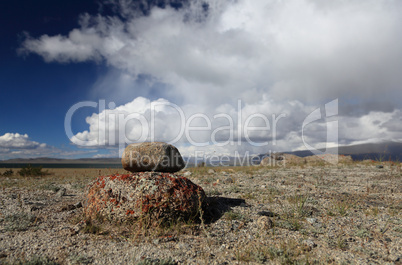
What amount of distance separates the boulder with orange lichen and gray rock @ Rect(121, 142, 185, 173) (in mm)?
2032

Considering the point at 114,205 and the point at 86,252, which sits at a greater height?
the point at 114,205

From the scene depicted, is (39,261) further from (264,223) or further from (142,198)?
(264,223)

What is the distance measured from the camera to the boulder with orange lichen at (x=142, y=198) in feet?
15.8

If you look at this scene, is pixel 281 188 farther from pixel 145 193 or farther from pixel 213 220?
pixel 145 193

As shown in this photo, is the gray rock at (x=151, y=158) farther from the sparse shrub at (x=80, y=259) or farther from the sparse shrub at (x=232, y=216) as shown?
the sparse shrub at (x=80, y=259)

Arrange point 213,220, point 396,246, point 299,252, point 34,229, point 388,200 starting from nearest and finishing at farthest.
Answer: point 299,252 < point 396,246 < point 34,229 < point 213,220 < point 388,200

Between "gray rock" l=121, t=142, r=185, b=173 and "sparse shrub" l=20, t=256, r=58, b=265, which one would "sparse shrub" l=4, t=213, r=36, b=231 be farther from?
"gray rock" l=121, t=142, r=185, b=173

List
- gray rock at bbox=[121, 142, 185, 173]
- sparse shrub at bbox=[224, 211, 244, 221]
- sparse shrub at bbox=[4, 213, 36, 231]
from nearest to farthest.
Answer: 1. sparse shrub at bbox=[4, 213, 36, 231]
2. sparse shrub at bbox=[224, 211, 244, 221]
3. gray rock at bbox=[121, 142, 185, 173]

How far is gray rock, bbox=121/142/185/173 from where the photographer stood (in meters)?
7.48

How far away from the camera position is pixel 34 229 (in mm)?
4707

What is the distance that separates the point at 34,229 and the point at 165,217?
2679mm

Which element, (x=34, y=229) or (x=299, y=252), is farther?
(x=34, y=229)

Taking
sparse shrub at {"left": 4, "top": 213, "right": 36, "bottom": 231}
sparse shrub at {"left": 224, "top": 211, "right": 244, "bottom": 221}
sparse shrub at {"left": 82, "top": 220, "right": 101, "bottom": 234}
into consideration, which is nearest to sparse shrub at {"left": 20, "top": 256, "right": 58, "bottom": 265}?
sparse shrub at {"left": 82, "top": 220, "right": 101, "bottom": 234}

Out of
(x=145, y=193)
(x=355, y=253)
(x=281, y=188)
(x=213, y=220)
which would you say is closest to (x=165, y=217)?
(x=145, y=193)
